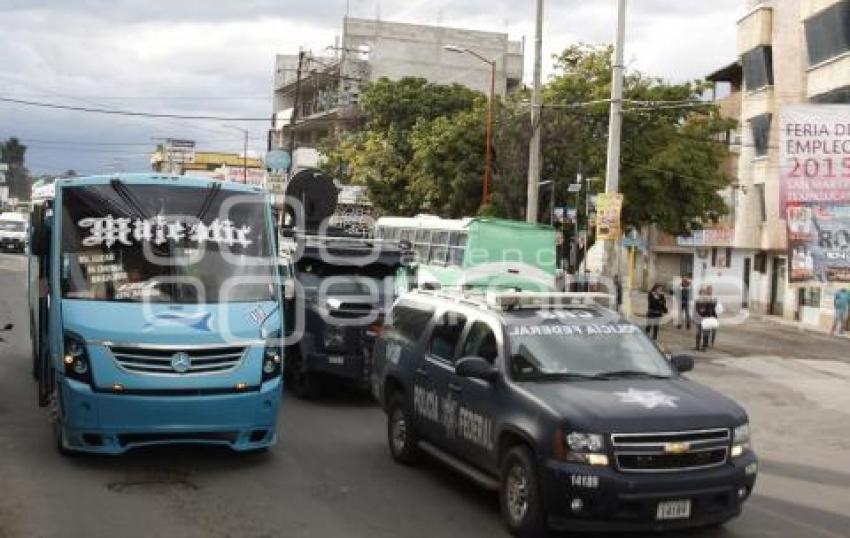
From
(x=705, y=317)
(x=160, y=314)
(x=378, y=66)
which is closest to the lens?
(x=160, y=314)

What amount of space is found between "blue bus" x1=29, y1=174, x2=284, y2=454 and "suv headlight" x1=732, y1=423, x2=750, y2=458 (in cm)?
419

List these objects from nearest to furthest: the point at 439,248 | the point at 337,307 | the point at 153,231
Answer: the point at 153,231 < the point at 337,307 < the point at 439,248

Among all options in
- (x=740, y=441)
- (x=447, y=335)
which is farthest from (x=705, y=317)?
(x=740, y=441)

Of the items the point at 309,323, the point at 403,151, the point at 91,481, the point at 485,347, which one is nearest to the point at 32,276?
the point at 309,323

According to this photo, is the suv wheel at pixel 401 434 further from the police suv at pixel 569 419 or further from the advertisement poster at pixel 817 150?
the advertisement poster at pixel 817 150

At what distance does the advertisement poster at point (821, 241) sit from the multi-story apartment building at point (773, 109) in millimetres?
20382

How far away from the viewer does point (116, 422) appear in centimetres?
899

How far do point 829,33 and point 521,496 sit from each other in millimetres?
34026

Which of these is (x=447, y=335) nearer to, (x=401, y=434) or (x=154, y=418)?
(x=401, y=434)

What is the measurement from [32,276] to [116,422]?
5793mm

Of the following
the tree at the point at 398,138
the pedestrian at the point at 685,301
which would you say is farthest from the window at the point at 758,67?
the pedestrian at the point at 685,301

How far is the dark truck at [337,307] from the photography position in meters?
13.7

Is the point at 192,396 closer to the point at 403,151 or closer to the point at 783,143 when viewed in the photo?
the point at 783,143

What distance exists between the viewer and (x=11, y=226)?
177 ft
